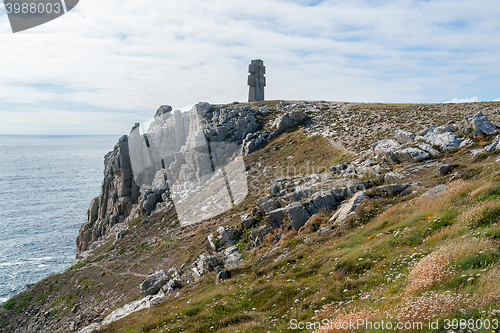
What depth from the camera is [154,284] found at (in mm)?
26141

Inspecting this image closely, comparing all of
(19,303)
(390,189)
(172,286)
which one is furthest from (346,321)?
(19,303)

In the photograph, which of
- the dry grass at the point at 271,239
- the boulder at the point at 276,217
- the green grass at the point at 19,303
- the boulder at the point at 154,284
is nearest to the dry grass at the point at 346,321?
the dry grass at the point at 271,239

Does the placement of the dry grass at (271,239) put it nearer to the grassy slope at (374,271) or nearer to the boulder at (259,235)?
the boulder at (259,235)

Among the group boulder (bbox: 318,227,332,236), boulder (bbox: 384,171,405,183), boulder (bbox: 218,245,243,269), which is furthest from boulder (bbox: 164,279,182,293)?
boulder (bbox: 384,171,405,183)

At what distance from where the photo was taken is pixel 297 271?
1477cm

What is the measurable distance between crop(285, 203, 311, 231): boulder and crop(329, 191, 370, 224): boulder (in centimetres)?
230

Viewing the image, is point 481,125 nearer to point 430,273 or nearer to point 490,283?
point 430,273

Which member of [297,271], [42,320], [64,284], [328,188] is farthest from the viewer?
[64,284]

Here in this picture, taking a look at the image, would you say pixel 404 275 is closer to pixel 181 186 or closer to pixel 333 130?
pixel 333 130

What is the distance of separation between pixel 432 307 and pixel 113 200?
2913 inches

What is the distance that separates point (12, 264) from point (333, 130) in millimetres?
66070

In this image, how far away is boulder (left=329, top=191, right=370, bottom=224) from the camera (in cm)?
1933

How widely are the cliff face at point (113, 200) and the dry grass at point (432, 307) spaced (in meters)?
66.9

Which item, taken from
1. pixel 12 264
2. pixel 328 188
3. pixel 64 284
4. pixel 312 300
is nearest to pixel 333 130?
pixel 328 188
